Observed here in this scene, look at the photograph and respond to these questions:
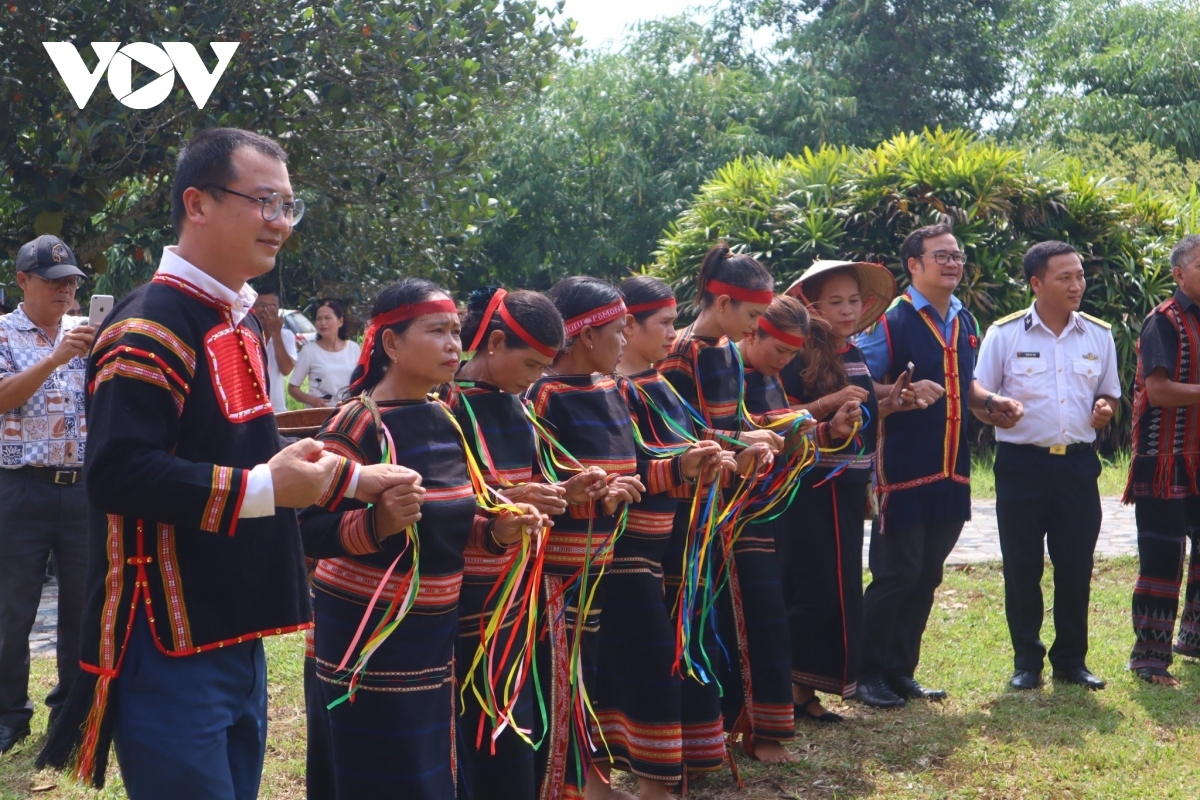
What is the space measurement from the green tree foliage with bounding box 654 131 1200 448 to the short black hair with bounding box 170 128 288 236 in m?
9.44

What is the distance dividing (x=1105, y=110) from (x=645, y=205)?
9735 mm

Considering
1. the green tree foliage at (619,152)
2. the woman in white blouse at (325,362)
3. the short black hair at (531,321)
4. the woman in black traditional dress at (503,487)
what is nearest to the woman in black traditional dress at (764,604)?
the woman in black traditional dress at (503,487)

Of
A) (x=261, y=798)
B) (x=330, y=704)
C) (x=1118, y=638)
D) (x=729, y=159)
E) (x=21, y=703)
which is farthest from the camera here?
(x=729, y=159)

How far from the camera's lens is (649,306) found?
4.62m

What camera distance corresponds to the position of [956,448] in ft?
19.5

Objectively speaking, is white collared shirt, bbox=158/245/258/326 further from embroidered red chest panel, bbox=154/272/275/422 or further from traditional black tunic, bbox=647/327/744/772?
traditional black tunic, bbox=647/327/744/772

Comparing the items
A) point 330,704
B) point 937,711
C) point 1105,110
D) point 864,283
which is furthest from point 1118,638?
point 1105,110

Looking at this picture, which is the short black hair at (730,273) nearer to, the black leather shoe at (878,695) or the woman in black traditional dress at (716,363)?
the woman in black traditional dress at (716,363)

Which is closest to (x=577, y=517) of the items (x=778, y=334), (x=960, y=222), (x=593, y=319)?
(x=593, y=319)

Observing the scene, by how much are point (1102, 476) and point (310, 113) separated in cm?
788

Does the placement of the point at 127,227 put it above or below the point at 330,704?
above

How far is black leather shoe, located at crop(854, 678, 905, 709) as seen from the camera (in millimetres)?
5824

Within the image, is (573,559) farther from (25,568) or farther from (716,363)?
(25,568)

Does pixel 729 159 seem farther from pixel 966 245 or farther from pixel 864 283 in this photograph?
pixel 864 283
